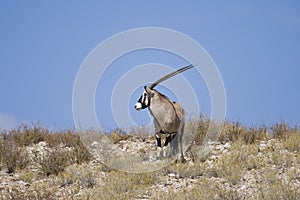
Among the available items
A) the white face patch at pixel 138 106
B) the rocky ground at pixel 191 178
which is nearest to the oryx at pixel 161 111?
the white face patch at pixel 138 106

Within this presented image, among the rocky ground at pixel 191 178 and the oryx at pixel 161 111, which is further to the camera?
the oryx at pixel 161 111

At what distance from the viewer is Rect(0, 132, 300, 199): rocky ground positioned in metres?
10.2

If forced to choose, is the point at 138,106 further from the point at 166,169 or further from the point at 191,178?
the point at 191,178

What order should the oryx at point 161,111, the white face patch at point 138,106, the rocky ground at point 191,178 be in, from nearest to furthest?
1. the rocky ground at point 191,178
2. the white face patch at point 138,106
3. the oryx at point 161,111

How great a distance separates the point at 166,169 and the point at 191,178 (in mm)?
656

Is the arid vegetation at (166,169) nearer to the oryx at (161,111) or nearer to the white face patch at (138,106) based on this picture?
the oryx at (161,111)

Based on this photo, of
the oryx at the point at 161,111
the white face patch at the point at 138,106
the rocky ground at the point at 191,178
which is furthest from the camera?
the oryx at the point at 161,111

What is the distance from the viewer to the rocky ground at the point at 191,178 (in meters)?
10.2

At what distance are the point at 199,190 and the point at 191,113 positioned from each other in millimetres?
4086

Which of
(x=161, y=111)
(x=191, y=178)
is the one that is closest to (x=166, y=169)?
(x=191, y=178)

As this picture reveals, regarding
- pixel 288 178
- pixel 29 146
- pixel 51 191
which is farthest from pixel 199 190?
pixel 29 146

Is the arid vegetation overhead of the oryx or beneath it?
beneath

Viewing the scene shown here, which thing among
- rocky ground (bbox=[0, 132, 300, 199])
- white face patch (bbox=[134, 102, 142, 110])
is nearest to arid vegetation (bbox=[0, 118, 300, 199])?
rocky ground (bbox=[0, 132, 300, 199])

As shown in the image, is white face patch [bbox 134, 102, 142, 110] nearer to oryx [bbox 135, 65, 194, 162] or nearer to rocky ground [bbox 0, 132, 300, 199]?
oryx [bbox 135, 65, 194, 162]
